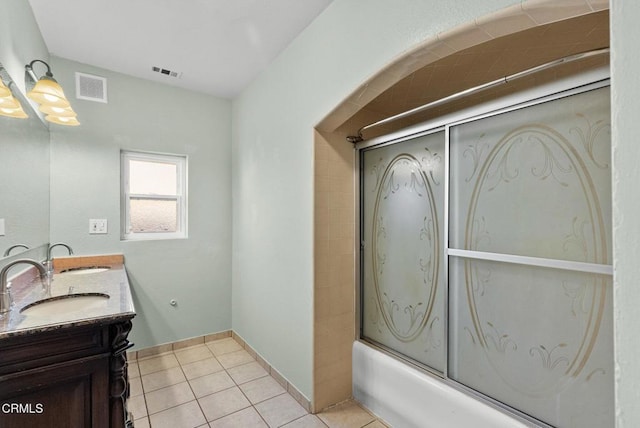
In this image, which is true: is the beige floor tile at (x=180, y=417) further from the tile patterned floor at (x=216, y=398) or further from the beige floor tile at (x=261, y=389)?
the beige floor tile at (x=261, y=389)

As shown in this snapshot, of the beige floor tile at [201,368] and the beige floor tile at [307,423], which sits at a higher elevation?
the beige floor tile at [201,368]

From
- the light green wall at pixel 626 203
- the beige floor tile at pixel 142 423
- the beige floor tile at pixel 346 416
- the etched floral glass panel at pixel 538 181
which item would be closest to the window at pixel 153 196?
the beige floor tile at pixel 142 423

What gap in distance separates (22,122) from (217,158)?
1634 millimetres

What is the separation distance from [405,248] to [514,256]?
2.18 ft

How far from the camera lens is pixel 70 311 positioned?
4.99ft

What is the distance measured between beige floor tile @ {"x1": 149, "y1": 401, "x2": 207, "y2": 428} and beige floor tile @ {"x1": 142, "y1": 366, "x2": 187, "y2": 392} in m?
0.37

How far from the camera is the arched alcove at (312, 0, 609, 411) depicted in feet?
5.34

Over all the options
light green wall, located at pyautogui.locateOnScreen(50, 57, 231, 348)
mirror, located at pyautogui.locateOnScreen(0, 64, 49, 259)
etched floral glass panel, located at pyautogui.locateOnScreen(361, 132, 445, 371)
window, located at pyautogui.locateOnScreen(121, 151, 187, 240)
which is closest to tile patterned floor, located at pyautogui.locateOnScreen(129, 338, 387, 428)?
light green wall, located at pyautogui.locateOnScreen(50, 57, 231, 348)

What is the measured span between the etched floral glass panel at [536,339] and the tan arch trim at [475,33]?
→ 3.14 feet

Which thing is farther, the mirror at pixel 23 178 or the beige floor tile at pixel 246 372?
the beige floor tile at pixel 246 372

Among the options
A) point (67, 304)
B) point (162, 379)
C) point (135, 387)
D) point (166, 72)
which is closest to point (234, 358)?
point (162, 379)

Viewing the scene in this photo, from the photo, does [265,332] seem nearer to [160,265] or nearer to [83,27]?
[160,265]

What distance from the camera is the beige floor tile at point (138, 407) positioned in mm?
2061

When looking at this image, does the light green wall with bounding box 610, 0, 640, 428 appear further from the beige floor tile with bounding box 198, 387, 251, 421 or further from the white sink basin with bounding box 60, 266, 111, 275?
the white sink basin with bounding box 60, 266, 111, 275
